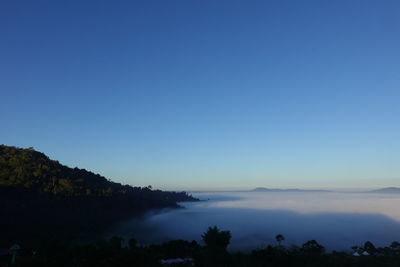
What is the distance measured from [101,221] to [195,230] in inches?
2117

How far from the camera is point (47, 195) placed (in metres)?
120

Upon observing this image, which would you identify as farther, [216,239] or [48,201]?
[48,201]

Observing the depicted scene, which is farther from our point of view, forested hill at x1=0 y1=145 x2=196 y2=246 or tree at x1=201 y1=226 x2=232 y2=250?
forested hill at x1=0 y1=145 x2=196 y2=246

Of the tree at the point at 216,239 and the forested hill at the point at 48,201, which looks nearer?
the tree at the point at 216,239

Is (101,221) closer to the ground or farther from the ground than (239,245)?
farther from the ground

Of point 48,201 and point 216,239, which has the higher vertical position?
point 48,201

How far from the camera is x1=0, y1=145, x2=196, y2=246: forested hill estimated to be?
9475 cm

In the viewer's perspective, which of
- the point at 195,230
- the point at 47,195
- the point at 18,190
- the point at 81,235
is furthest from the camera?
the point at 195,230

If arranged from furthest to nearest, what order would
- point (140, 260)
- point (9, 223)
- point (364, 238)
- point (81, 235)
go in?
point (364, 238) → point (81, 235) → point (9, 223) → point (140, 260)

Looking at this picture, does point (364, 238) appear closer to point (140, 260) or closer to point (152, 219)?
point (152, 219)

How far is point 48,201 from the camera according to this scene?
115938mm

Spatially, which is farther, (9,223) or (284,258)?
(9,223)

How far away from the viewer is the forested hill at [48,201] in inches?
3730

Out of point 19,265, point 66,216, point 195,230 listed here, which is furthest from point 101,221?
point 19,265
